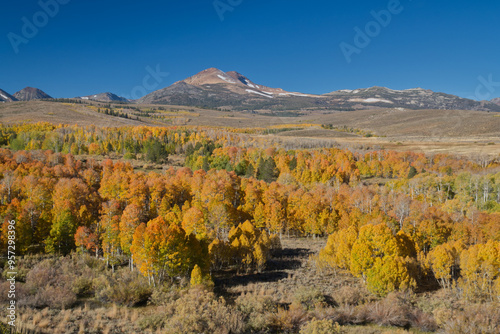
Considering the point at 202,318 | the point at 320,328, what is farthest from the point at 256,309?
the point at 320,328

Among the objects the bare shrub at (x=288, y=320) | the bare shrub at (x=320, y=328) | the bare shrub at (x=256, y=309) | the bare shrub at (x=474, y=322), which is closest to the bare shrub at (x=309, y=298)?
the bare shrub at (x=288, y=320)

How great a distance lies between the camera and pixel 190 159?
131375 millimetres

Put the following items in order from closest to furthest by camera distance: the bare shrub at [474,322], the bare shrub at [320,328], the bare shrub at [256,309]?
1. the bare shrub at [320,328]
2. the bare shrub at [474,322]
3. the bare shrub at [256,309]

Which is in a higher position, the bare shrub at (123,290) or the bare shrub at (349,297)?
the bare shrub at (123,290)

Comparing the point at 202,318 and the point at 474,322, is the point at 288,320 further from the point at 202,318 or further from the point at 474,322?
the point at 474,322

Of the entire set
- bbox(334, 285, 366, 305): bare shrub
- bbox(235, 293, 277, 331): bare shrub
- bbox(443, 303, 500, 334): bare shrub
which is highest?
bbox(443, 303, 500, 334): bare shrub

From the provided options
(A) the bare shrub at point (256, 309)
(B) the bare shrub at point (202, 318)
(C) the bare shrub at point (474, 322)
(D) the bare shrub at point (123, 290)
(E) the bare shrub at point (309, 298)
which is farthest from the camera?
(D) the bare shrub at point (123, 290)

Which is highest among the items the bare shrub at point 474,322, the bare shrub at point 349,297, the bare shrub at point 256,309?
the bare shrub at point 474,322

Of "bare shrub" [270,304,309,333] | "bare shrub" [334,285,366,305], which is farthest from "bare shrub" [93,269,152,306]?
"bare shrub" [334,285,366,305]

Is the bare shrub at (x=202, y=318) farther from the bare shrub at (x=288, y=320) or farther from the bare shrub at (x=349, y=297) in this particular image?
the bare shrub at (x=349, y=297)

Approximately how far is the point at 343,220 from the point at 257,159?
74.5 meters

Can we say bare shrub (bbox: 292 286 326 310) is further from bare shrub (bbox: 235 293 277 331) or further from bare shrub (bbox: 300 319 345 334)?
bare shrub (bbox: 300 319 345 334)

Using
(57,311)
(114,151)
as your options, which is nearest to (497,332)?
(57,311)

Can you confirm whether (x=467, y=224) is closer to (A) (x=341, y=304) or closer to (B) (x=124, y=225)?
(A) (x=341, y=304)
